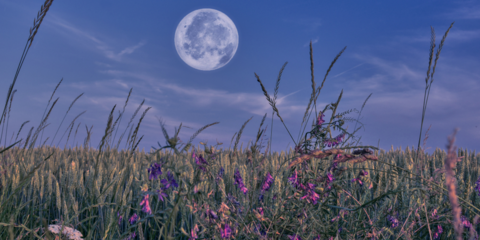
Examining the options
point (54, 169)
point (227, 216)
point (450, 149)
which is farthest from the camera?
point (54, 169)

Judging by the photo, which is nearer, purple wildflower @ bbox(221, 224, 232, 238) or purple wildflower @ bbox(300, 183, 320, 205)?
purple wildflower @ bbox(221, 224, 232, 238)

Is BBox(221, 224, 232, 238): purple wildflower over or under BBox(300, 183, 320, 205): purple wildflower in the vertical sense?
under

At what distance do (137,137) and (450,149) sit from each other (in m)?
2.41

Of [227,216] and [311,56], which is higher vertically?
[311,56]

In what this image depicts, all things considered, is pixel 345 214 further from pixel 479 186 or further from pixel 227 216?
pixel 479 186

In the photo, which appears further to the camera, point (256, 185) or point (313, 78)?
point (313, 78)

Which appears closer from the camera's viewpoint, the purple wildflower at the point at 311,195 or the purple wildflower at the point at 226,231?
the purple wildflower at the point at 226,231

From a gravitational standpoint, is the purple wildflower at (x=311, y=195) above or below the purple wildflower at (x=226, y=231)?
above

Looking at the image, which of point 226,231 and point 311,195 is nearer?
point 226,231

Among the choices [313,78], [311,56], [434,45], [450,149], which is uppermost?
[434,45]

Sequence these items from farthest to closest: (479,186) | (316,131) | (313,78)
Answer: (479,186) < (313,78) < (316,131)

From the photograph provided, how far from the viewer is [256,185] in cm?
202

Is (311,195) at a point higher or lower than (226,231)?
higher

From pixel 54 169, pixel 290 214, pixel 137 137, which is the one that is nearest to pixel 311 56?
pixel 290 214
